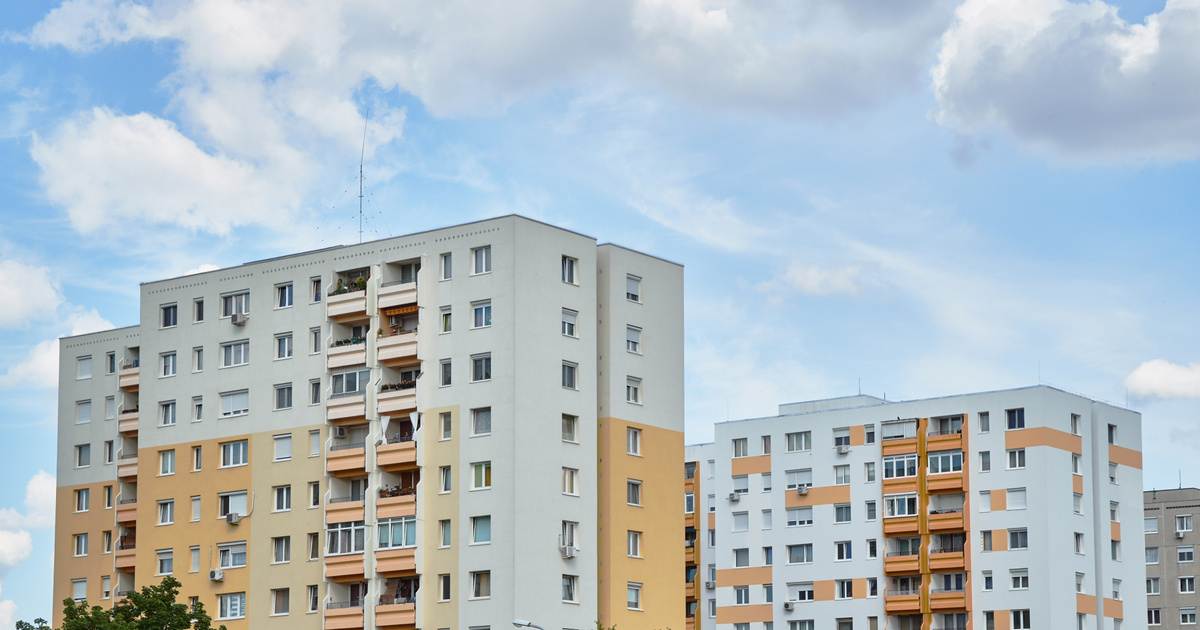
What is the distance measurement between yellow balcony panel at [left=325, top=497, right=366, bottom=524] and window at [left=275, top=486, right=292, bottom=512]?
9.86 ft

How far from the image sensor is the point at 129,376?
97.5m

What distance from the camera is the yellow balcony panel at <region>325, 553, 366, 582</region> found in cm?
8238

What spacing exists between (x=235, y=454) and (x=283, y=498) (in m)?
4.19

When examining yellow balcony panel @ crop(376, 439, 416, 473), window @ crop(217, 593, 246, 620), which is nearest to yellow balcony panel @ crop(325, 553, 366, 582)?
yellow balcony panel @ crop(376, 439, 416, 473)

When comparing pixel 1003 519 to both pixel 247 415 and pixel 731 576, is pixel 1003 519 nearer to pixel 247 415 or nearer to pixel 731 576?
pixel 731 576

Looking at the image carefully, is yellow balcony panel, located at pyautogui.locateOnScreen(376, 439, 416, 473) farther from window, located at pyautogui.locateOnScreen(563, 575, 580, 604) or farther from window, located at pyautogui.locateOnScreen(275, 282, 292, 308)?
window, located at pyautogui.locateOnScreen(275, 282, 292, 308)

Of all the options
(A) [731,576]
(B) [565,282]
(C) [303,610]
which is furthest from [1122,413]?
(C) [303,610]

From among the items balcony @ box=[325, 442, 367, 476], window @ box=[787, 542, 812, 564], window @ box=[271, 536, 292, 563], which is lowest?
window @ box=[271, 536, 292, 563]

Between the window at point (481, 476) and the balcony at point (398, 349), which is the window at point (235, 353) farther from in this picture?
the window at point (481, 476)

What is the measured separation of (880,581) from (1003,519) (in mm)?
10555

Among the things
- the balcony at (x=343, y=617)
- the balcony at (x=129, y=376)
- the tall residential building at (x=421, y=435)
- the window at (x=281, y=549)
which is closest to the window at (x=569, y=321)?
the tall residential building at (x=421, y=435)

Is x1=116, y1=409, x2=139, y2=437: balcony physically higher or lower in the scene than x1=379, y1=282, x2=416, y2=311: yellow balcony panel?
lower

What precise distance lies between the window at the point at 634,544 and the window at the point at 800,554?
143 ft

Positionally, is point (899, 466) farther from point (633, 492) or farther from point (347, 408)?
point (347, 408)
